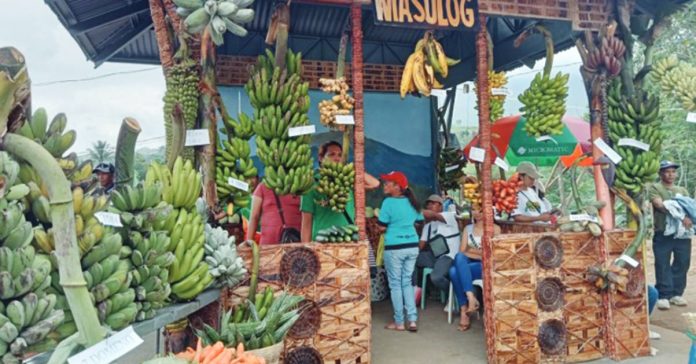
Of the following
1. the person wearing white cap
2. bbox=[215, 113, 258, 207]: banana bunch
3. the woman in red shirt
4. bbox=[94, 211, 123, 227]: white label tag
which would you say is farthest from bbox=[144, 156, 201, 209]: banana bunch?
the person wearing white cap

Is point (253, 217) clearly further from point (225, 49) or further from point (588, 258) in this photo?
point (225, 49)

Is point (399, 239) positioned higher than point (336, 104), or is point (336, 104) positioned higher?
point (336, 104)

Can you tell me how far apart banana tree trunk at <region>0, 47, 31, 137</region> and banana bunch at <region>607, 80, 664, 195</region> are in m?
4.34

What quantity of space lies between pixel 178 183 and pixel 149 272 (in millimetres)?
548

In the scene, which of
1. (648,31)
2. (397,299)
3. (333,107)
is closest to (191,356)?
(333,107)

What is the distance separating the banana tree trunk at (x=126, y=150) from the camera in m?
1.75

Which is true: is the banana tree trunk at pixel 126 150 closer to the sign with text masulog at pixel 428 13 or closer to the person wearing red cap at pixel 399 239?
the sign with text masulog at pixel 428 13

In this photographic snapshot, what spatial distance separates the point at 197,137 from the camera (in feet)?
10.7

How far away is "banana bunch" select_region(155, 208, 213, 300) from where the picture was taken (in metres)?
2.10

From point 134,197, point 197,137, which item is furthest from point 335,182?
point 134,197

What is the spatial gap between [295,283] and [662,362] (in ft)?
10.3

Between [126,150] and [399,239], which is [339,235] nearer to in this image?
[399,239]

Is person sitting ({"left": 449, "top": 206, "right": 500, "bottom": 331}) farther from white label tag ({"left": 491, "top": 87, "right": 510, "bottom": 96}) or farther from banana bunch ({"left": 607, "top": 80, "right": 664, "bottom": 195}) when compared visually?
banana bunch ({"left": 607, "top": 80, "right": 664, "bottom": 195})

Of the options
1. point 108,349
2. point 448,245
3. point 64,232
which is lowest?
point 448,245
